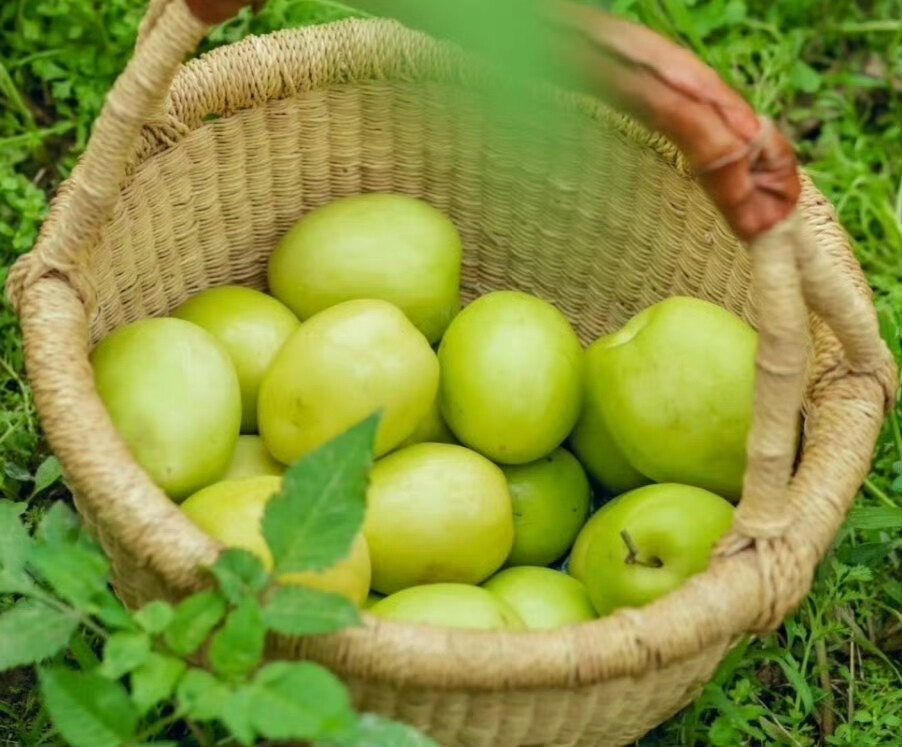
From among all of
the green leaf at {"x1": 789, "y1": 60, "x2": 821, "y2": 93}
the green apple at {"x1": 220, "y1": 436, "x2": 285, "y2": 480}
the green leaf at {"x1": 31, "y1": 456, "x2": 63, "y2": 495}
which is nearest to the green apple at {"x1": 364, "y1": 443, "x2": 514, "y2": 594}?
the green apple at {"x1": 220, "y1": 436, "x2": 285, "y2": 480}

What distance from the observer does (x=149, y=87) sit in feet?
3.59

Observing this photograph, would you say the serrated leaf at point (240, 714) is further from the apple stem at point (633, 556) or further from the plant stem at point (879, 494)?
the plant stem at point (879, 494)

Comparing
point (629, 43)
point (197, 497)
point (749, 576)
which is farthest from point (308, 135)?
point (749, 576)

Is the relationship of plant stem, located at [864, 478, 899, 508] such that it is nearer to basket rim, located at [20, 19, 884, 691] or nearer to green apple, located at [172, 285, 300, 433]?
basket rim, located at [20, 19, 884, 691]

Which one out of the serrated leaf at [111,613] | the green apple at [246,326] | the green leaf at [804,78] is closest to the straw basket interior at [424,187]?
the green apple at [246,326]

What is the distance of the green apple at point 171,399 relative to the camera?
47.3 inches

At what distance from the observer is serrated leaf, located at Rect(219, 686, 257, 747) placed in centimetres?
91

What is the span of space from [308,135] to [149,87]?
39 centimetres

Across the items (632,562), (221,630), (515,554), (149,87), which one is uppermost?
(149,87)

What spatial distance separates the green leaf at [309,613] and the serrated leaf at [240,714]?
49mm

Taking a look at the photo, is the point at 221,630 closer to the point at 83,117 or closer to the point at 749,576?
the point at 749,576

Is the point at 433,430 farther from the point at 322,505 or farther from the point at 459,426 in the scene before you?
the point at 322,505

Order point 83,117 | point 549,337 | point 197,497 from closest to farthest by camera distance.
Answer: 1. point 197,497
2. point 549,337
3. point 83,117

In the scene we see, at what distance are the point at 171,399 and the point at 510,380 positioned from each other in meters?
0.30
